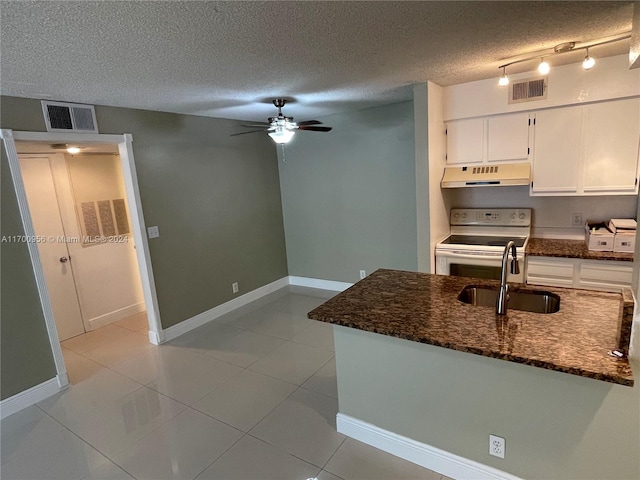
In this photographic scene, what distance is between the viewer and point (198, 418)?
2.64 meters

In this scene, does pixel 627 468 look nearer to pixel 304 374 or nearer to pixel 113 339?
pixel 304 374

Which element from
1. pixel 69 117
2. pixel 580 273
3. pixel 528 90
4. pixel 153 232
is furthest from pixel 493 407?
pixel 69 117

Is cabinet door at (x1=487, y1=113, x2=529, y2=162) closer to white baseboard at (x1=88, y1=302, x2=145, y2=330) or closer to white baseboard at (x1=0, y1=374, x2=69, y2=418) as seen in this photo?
white baseboard at (x1=0, y1=374, x2=69, y2=418)

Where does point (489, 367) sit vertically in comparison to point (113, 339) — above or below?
above

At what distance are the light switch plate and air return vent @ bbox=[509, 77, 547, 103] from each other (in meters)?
3.76

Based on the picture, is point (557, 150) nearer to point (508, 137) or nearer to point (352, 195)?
point (508, 137)

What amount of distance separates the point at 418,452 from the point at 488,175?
2516 millimetres

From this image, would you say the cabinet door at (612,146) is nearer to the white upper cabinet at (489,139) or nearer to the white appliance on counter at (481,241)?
the white upper cabinet at (489,139)

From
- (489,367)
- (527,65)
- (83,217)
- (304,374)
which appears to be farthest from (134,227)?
(527,65)

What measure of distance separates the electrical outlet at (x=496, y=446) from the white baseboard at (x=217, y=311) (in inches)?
132

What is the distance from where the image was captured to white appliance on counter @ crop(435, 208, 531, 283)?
3.30m

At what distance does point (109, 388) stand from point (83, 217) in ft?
7.33

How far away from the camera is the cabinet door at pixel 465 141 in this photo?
11.3ft

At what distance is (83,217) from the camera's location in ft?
14.1
